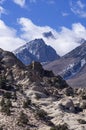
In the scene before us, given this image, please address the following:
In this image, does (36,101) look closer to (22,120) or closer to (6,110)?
(6,110)

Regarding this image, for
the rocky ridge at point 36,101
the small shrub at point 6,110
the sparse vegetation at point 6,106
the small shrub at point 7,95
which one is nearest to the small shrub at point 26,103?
the rocky ridge at point 36,101

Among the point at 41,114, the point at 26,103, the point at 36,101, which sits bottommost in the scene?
the point at 41,114

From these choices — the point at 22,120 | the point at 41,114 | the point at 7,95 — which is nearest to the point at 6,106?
the point at 41,114

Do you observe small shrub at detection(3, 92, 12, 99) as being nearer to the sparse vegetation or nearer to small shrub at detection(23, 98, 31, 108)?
the sparse vegetation

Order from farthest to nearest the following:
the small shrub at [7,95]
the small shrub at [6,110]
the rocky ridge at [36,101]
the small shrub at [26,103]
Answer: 1. the small shrub at [7,95]
2. the small shrub at [26,103]
3. the small shrub at [6,110]
4. the rocky ridge at [36,101]

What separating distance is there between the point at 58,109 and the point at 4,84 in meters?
15.5

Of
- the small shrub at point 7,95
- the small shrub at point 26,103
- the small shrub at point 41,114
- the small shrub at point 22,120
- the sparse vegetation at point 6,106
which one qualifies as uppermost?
the small shrub at point 7,95

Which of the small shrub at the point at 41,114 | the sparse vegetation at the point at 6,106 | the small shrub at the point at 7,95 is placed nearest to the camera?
the sparse vegetation at the point at 6,106

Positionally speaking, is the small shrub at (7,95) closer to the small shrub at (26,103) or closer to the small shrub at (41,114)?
the small shrub at (26,103)

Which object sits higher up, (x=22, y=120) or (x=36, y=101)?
(x=36, y=101)

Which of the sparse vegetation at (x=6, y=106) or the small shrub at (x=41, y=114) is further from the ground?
the sparse vegetation at (x=6, y=106)

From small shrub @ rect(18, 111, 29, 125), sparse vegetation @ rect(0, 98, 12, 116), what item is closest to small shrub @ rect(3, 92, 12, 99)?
sparse vegetation @ rect(0, 98, 12, 116)

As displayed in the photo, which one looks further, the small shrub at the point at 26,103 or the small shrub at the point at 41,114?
the small shrub at the point at 26,103

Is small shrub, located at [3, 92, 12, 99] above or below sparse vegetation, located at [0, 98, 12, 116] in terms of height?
above
